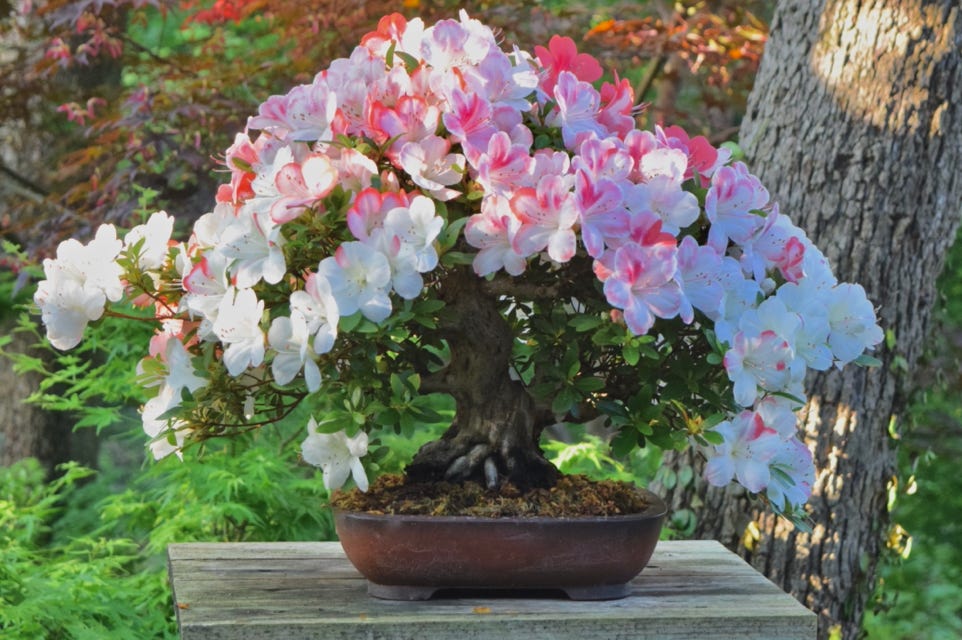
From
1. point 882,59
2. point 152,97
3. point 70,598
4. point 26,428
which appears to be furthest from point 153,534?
point 26,428

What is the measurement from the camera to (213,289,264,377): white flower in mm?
1323

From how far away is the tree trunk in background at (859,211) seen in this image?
247 cm

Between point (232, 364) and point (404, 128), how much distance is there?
0.32 metres

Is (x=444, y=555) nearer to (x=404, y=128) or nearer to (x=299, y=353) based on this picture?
(x=299, y=353)

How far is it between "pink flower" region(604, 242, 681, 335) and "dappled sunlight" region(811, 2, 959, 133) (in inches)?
53.1

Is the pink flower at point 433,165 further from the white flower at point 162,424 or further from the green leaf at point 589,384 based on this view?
the white flower at point 162,424

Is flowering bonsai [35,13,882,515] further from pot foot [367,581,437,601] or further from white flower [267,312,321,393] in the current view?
pot foot [367,581,437,601]

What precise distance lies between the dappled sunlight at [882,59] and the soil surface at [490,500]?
1217mm

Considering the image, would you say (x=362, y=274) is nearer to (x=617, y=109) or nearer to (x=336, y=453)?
(x=336, y=453)

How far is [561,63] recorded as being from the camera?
151 cm

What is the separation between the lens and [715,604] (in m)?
1.51

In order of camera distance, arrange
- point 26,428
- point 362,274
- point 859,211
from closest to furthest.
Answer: point 362,274
point 859,211
point 26,428

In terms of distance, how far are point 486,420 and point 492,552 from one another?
196mm

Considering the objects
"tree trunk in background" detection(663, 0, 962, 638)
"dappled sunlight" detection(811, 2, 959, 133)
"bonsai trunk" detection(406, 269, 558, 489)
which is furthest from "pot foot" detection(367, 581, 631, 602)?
"dappled sunlight" detection(811, 2, 959, 133)
